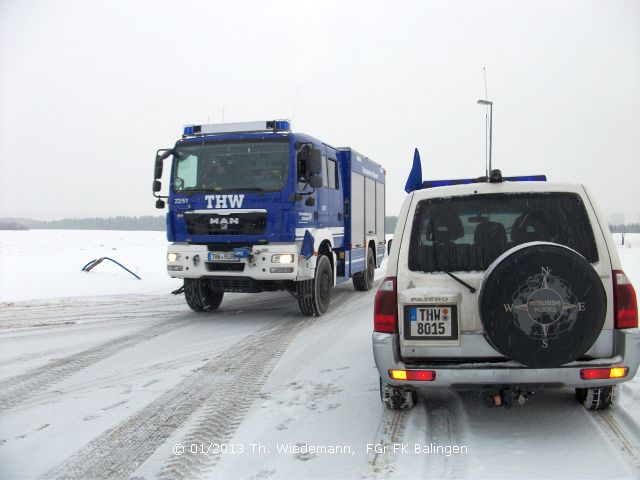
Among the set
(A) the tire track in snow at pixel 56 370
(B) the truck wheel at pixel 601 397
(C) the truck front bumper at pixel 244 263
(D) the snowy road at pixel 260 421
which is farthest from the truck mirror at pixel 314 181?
(B) the truck wheel at pixel 601 397

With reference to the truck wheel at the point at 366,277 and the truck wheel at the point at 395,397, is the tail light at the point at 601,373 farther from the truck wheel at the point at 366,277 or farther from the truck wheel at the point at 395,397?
the truck wheel at the point at 366,277

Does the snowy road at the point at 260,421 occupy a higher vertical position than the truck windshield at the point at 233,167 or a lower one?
lower

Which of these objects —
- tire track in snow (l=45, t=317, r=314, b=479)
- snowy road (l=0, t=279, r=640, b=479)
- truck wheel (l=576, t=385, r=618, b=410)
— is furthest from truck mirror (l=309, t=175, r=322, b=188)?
truck wheel (l=576, t=385, r=618, b=410)

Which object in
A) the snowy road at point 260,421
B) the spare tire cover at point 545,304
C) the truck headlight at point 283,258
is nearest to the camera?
the spare tire cover at point 545,304

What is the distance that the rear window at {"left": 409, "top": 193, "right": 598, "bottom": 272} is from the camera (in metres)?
3.58

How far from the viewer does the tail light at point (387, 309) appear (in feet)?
11.8

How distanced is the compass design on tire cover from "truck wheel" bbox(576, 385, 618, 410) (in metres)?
1.11

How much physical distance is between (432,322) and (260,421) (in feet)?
4.98

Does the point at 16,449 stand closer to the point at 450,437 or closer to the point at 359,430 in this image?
the point at 359,430

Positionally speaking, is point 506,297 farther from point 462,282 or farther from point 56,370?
point 56,370

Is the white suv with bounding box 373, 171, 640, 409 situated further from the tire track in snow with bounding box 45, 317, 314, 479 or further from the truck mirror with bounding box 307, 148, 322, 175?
the truck mirror with bounding box 307, 148, 322, 175

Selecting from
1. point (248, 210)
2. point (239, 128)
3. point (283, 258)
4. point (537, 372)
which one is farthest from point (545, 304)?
point (239, 128)

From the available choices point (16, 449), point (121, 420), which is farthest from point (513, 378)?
point (16, 449)

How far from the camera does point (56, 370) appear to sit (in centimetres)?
549
